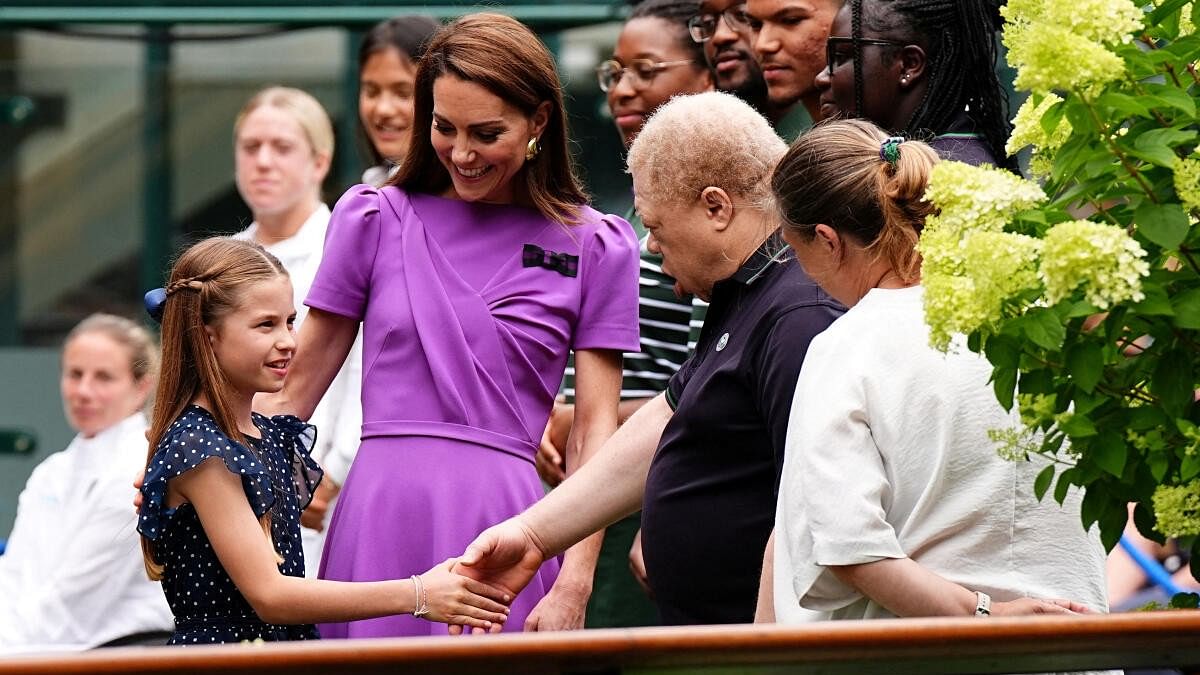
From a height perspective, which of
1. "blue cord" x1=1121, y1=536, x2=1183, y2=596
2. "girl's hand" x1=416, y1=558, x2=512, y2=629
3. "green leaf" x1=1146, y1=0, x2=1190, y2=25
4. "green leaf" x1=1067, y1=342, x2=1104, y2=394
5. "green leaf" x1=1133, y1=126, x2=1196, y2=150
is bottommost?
"blue cord" x1=1121, y1=536, x2=1183, y2=596

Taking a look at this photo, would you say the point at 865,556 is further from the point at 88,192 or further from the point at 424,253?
the point at 88,192

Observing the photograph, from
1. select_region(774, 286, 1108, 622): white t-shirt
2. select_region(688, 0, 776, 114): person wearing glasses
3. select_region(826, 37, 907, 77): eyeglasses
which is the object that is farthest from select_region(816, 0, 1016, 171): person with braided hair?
select_region(774, 286, 1108, 622): white t-shirt

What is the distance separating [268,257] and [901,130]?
142cm

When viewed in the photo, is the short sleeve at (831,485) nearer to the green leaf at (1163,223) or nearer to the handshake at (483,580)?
the green leaf at (1163,223)

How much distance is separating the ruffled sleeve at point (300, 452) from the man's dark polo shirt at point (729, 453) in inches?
27.8

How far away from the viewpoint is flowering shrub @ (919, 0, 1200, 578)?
2400 mm

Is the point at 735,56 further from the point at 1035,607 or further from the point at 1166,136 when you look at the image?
the point at 1166,136

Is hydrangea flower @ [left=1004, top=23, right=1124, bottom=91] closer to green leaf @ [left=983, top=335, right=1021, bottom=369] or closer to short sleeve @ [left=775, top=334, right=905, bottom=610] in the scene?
green leaf @ [left=983, top=335, right=1021, bottom=369]

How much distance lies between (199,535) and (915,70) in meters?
1.85

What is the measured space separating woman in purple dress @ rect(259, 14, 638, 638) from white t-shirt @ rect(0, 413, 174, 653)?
1467 mm

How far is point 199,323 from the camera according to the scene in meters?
3.54

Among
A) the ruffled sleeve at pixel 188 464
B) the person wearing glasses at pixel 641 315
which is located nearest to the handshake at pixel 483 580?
the ruffled sleeve at pixel 188 464

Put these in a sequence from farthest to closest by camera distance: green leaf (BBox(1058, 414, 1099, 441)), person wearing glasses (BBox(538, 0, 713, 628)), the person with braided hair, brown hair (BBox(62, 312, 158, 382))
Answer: brown hair (BBox(62, 312, 158, 382)), person wearing glasses (BBox(538, 0, 713, 628)), the person with braided hair, green leaf (BBox(1058, 414, 1099, 441))

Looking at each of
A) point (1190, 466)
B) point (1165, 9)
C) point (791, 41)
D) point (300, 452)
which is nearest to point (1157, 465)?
point (1190, 466)
